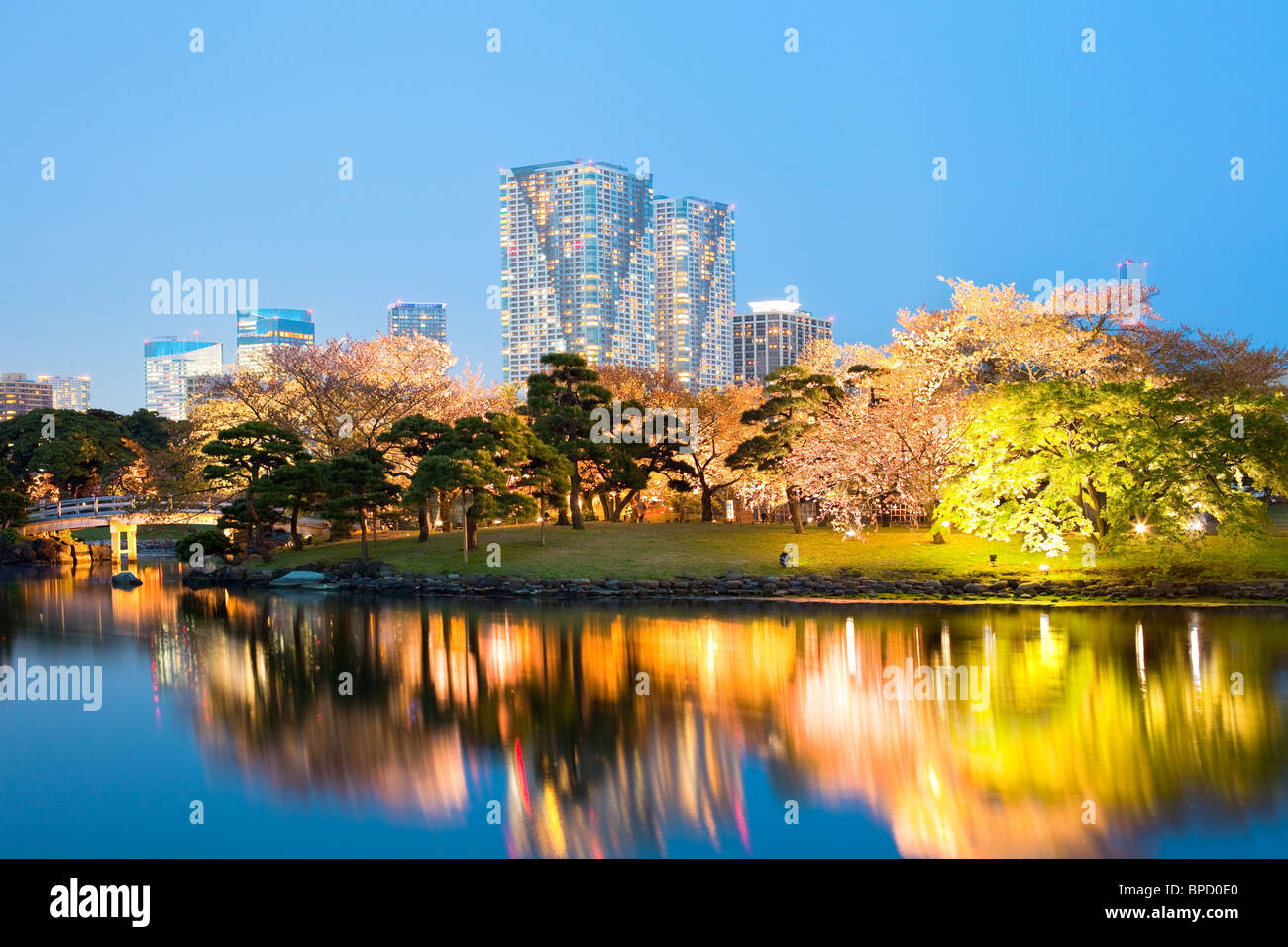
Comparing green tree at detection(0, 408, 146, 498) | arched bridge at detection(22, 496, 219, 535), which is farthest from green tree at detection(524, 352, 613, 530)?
green tree at detection(0, 408, 146, 498)

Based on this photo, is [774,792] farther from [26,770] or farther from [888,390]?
[888,390]

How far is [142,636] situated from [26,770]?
12286 mm

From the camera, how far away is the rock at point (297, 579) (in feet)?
114

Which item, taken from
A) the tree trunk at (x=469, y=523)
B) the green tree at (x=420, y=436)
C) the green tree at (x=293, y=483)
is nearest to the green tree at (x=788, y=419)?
the tree trunk at (x=469, y=523)

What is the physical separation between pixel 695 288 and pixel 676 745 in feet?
592

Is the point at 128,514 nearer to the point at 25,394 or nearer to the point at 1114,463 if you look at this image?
the point at 1114,463

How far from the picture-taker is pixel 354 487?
122 feet

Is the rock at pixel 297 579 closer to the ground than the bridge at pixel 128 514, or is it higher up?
closer to the ground

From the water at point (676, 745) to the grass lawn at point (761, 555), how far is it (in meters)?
4.19

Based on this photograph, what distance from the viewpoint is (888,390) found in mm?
38906

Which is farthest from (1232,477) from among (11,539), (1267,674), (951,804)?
(11,539)

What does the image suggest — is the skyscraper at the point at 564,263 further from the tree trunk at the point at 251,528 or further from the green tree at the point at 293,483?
the green tree at the point at 293,483

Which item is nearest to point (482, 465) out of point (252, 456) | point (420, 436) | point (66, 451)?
point (420, 436)

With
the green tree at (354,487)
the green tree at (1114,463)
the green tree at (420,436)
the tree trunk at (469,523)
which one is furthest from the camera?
the green tree at (420,436)
